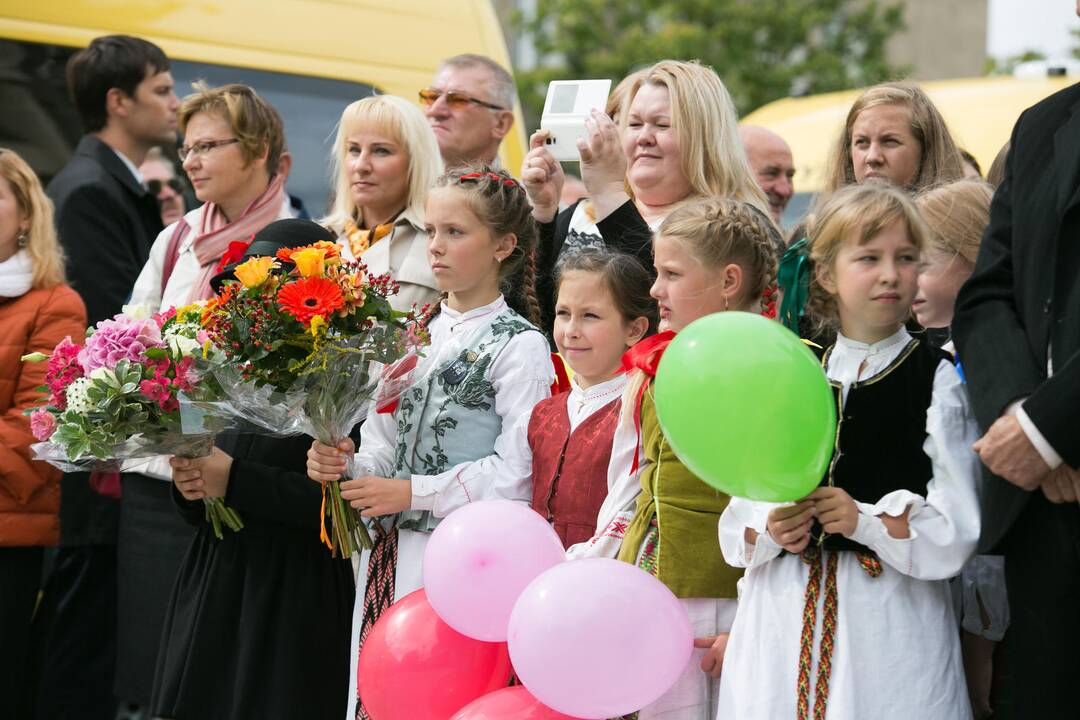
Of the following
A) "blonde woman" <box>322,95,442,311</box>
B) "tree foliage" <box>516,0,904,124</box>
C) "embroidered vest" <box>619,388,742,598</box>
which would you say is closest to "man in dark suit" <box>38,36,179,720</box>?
"blonde woman" <box>322,95,442,311</box>

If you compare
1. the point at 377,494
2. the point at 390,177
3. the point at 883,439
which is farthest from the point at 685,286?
the point at 390,177

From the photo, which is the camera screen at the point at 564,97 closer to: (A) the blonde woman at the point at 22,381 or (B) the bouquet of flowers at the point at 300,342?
(B) the bouquet of flowers at the point at 300,342

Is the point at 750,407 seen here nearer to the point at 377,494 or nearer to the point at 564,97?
the point at 377,494

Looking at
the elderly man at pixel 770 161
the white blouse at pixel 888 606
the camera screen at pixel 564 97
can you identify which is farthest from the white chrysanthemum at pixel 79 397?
the elderly man at pixel 770 161

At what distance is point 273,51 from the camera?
6.54 meters

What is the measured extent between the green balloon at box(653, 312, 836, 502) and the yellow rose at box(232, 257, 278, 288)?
132 cm

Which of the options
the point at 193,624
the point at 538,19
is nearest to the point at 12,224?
the point at 193,624

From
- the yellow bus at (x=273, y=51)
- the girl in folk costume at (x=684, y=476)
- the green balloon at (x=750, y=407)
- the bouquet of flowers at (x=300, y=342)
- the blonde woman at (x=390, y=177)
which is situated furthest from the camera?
the yellow bus at (x=273, y=51)

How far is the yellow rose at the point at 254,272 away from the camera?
388 cm

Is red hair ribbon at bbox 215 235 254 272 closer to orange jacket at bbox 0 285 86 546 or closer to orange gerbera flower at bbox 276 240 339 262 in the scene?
orange gerbera flower at bbox 276 240 339 262

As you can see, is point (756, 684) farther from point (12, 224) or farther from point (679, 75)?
point (12, 224)

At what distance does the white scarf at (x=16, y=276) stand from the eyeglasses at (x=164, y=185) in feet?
4.45

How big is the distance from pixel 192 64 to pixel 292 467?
260 cm

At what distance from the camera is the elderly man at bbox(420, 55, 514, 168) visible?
5.45 metres
